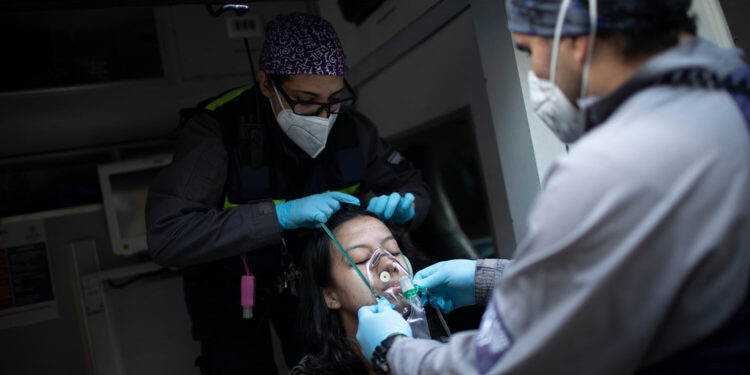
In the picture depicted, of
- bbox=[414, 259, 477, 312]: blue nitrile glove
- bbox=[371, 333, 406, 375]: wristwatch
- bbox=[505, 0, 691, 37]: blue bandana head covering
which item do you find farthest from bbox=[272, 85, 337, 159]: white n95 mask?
bbox=[505, 0, 691, 37]: blue bandana head covering

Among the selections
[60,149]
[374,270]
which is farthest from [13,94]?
[374,270]

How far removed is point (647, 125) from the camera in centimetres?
90

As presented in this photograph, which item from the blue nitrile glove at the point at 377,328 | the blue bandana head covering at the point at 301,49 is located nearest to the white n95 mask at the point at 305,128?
the blue bandana head covering at the point at 301,49

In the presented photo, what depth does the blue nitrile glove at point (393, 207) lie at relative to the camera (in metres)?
2.16

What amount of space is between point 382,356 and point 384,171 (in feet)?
4.13

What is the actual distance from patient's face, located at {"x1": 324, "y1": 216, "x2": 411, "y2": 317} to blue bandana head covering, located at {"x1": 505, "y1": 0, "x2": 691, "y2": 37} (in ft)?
3.44

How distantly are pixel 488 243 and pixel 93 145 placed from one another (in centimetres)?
251

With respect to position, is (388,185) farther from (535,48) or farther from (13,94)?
(13,94)

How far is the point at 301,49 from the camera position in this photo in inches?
82.8

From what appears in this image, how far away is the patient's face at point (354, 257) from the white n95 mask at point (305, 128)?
339 millimetres

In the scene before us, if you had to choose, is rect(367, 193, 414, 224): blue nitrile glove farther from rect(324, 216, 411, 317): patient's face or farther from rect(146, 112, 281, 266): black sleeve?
rect(146, 112, 281, 266): black sleeve

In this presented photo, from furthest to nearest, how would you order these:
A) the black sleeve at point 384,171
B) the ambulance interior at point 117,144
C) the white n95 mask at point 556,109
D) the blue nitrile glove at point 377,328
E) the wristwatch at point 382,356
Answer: the ambulance interior at point 117,144 → the black sleeve at point 384,171 → the blue nitrile glove at point 377,328 → the wristwatch at point 382,356 → the white n95 mask at point 556,109

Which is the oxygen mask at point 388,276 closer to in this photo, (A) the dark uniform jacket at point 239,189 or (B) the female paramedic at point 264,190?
(B) the female paramedic at point 264,190

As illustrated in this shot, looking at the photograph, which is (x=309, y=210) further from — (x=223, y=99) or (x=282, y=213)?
(x=223, y=99)
